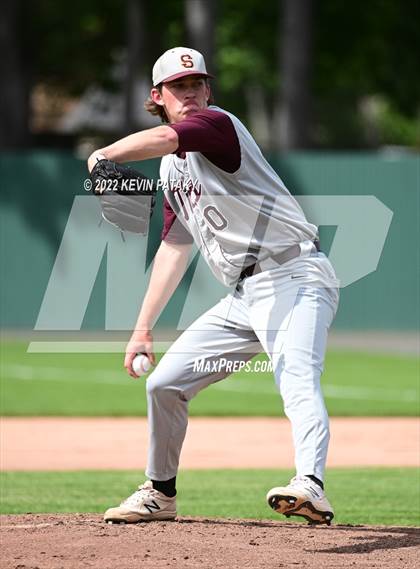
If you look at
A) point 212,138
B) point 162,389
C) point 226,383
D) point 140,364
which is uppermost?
point 212,138

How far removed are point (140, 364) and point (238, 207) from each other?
3.74 feet

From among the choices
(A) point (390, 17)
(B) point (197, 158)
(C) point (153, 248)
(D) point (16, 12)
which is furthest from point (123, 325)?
(B) point (197, 158)

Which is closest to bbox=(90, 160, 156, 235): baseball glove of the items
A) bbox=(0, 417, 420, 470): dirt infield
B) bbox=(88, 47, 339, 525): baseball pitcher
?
bbox=(88, 47, 339, 525): baseball pitcher

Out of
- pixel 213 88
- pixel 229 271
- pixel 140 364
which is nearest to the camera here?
pixel 229 271

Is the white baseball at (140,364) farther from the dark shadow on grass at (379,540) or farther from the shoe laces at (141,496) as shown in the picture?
the dark shadow on grass at (379,540)

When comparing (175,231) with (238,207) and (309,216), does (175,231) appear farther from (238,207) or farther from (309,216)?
(309,216)

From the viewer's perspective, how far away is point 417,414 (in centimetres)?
1510

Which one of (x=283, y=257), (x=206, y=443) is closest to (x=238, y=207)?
(x=283, y=257)

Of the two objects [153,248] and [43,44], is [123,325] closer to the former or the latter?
[153,248]

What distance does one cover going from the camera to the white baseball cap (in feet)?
21.5

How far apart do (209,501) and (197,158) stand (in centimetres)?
346

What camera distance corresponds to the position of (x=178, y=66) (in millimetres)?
6555

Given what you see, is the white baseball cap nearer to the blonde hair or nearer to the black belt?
the blonde hair

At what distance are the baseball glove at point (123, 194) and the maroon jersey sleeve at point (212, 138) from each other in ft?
0.85
